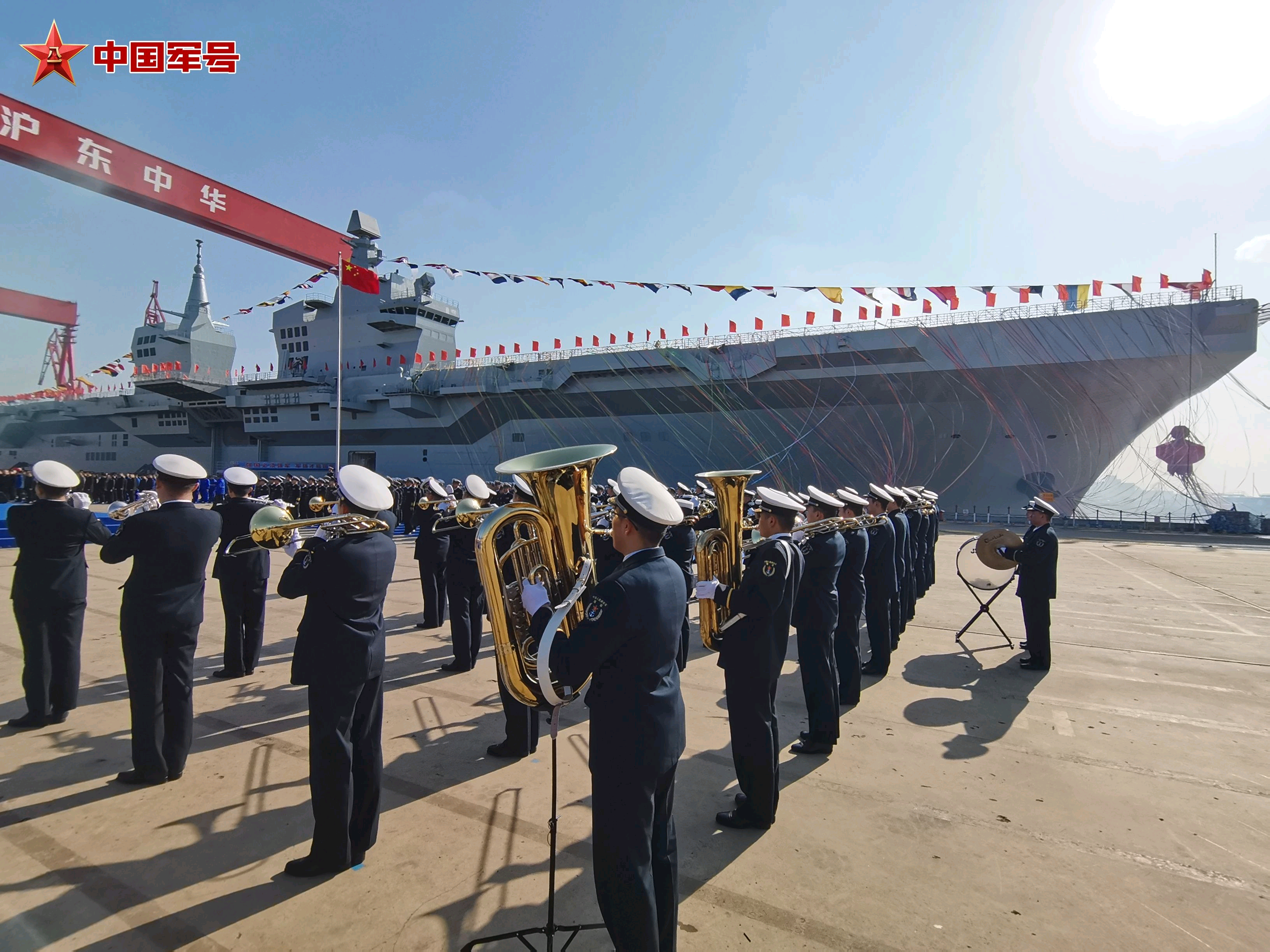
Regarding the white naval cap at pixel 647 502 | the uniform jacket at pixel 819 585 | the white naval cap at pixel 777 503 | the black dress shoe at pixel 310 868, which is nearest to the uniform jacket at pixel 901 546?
the uniform jacket at pixel 819 585

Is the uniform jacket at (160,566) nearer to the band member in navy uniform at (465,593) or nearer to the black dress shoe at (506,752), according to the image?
the black dress shoe at (506,752)

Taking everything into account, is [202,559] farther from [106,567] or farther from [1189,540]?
[1189,540]

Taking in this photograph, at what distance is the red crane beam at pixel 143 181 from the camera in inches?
404

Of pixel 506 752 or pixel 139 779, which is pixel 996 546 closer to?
pixel 506 752

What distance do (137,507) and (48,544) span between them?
0.61 meters

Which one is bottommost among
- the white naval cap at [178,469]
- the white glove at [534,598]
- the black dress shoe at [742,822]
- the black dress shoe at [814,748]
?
the black dress shoe at [814,748]

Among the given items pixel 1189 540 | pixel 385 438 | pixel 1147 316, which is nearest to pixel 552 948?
pixel 1147 316

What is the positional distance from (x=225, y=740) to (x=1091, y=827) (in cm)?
539

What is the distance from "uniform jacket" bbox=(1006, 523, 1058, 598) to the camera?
6.19 meters

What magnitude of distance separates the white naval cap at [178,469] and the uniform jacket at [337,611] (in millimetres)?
1491

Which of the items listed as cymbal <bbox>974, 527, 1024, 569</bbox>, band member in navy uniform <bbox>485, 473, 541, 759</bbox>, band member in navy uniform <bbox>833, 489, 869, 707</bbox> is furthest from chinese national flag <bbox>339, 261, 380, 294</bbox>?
cymbal <bbox>974, 527, 1024, 569</bbox>

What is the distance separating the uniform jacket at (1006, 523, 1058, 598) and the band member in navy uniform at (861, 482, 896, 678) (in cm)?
137

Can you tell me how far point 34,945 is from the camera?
228cm

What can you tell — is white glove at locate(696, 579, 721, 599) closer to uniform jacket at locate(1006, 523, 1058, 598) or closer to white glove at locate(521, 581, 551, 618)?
white glove at locate(521, 581, 551, 618)
